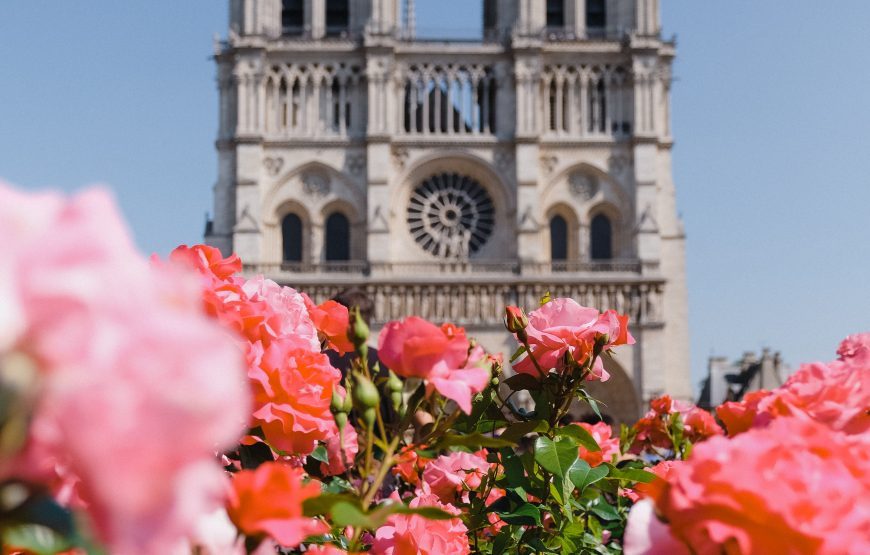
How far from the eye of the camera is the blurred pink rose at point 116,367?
0.60m

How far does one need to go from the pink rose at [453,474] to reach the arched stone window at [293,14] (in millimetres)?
24656

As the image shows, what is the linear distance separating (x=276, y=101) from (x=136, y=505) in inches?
989

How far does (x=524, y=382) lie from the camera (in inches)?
81.7

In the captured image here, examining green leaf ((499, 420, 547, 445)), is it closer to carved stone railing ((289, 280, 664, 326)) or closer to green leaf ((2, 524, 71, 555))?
green leaf ((2, 524, 71, 555))

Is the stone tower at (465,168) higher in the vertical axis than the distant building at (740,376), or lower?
higher

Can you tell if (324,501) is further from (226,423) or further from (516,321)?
(516,321)

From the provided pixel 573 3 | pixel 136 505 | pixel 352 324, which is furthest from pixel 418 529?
pixel 573 3

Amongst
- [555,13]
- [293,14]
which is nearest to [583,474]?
[293,14]

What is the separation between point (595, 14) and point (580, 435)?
Result: 84.1 ft

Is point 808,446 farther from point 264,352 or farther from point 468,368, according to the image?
point 264,352

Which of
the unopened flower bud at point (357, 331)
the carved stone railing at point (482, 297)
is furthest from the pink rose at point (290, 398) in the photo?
the carved stone railing at point (482, 297)

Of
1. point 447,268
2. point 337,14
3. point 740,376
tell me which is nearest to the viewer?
point 740,376

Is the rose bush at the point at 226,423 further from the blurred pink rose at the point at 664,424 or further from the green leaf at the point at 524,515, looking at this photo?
the blurred pink rose at the point at 664,424

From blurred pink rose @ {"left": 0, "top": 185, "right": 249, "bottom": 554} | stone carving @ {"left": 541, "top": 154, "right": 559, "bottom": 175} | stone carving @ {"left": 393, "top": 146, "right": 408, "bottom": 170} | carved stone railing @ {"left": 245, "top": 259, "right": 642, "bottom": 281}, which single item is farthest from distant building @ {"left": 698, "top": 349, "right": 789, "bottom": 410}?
blurred pink rose @ {"left": 0, "top": 185, "right": 249, "bottom": 554}
